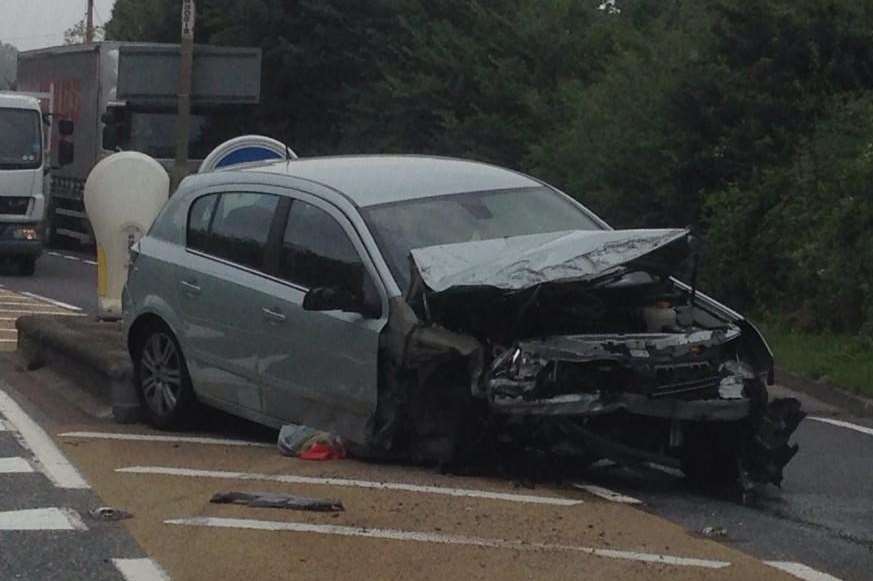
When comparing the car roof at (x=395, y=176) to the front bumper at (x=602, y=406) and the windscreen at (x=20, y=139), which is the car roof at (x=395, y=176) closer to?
the front bumper at (x=602, y=406)

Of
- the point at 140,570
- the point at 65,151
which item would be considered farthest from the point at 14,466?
the point at 65,151

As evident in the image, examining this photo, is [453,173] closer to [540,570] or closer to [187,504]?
[187,504]

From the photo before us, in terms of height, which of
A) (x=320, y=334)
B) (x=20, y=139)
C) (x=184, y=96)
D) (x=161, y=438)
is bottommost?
(x=161, y=438)

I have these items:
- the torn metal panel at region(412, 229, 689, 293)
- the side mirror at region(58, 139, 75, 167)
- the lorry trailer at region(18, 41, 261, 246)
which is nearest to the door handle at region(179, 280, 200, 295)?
the torn metal panel at region(412, 229, 689, 293)

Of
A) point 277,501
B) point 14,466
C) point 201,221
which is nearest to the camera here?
point 277,501

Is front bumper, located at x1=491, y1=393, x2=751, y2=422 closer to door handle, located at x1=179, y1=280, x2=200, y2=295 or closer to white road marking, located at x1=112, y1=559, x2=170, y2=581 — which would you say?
white road marking, located at x1=112, y1=559, x2=170, y2=581

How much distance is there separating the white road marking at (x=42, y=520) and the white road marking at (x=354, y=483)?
3.76 feet

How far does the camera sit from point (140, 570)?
295 inches

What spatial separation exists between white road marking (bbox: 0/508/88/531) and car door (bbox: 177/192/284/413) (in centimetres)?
223

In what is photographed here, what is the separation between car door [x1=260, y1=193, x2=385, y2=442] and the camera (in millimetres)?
9867

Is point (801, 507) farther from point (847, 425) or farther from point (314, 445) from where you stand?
point (847, 425)

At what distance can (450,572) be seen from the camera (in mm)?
7438

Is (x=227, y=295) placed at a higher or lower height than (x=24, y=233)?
higher

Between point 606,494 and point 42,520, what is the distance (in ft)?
9.26
